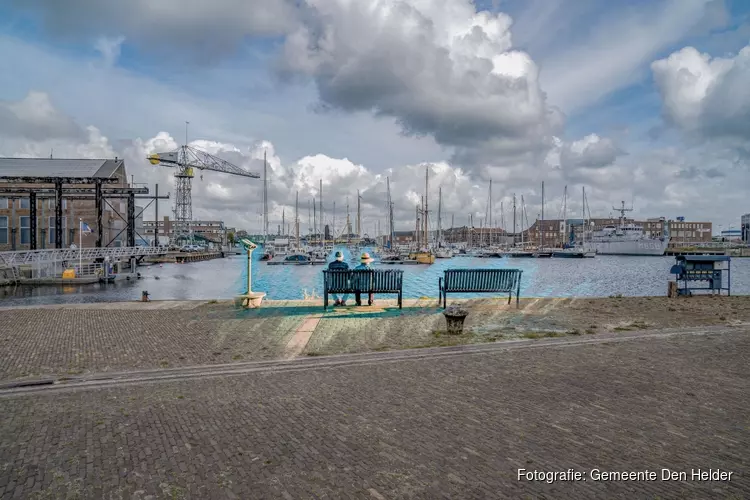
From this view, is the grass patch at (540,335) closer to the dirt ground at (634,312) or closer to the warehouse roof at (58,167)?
the dirt ground at (634,312)

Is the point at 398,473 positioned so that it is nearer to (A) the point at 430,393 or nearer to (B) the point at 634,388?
(A) the point at 430,393

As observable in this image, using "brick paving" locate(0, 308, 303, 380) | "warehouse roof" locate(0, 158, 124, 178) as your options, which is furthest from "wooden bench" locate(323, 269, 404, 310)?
"warehouse roof" locate(0, 158, 124, 178)

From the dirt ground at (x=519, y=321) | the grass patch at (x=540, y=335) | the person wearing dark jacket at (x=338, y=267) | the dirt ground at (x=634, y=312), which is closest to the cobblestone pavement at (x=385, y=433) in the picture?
the dirt ground at (x=519, y=321)

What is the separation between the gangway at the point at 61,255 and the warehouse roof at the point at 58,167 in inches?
861

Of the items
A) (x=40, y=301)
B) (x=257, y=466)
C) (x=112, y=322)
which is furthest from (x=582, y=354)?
(x=40, y=301)

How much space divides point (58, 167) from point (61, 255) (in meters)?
32.6

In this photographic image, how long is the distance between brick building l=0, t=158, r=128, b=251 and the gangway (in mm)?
10538

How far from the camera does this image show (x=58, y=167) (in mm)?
72812

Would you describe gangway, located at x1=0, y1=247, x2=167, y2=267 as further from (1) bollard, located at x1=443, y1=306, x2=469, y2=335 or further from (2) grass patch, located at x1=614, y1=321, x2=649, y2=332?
(2) grass patch, located at x1=614, y1=321, x2=649, y2=332

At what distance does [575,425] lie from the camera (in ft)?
17.3

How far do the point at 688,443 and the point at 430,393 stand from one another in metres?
2.92

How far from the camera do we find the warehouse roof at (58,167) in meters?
68.1

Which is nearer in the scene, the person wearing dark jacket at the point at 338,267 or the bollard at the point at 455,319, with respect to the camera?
the bollard at the point at 455,319

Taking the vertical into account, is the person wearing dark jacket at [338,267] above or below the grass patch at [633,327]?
above
